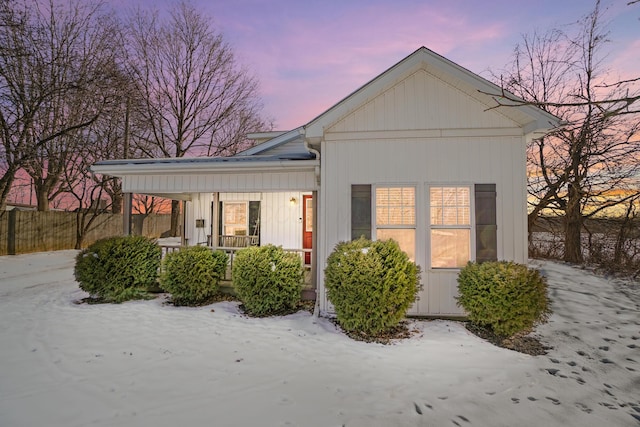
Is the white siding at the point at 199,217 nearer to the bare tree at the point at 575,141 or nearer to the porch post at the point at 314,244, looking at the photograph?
the porch post at the point at 314,244

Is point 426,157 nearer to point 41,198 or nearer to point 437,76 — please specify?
point 437,76

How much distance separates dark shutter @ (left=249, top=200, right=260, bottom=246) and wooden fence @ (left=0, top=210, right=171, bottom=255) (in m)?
10.8

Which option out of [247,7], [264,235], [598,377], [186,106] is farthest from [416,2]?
[186,106]

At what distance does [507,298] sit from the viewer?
446 centimetres

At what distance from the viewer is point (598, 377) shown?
378 cm

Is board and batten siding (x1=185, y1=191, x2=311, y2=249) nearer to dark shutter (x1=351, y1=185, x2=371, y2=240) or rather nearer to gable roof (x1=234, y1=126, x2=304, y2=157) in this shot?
gable roof (x1=234, y1=126, x2=304, y2=157)

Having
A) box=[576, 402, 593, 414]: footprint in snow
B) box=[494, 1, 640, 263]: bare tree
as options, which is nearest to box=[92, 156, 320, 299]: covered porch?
box=[576, 402, 593, 414]: footprint in snow

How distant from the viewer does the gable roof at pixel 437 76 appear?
516cm

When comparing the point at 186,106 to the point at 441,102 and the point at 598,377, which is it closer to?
the point at 441,102

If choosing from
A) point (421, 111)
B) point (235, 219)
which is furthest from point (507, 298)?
point (235, 219)

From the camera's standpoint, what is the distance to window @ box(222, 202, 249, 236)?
32.6 ft

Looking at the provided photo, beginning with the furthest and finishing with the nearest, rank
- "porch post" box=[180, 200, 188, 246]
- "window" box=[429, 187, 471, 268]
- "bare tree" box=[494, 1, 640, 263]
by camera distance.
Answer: "porch post" box=[180, 200, 188, 246] → "bare tree" box=[494, 1, 640, 263] → "window" box=[429, 187, 471, 268]

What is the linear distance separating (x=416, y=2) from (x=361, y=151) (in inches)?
224

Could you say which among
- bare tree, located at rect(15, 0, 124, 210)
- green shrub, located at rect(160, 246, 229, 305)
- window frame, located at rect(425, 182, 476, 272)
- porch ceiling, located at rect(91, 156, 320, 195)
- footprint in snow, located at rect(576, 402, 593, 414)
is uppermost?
bare tree, located at rect(15, 0, 124, 210)
